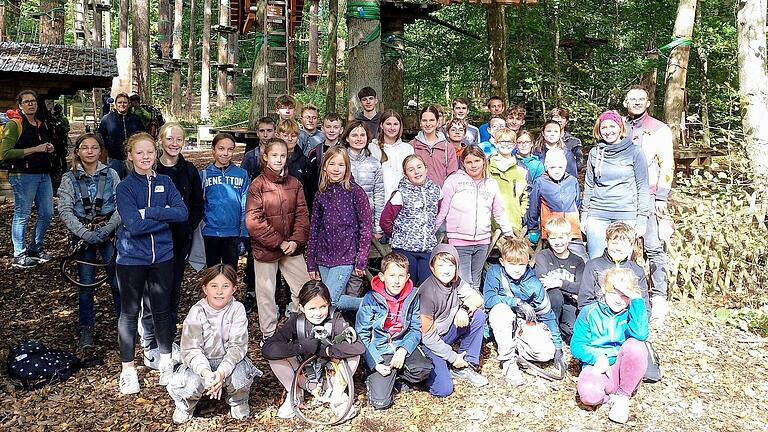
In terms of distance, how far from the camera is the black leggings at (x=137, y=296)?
3879 millimetres

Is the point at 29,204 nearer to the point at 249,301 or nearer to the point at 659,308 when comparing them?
the point at 249,301

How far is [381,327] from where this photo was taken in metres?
3.94

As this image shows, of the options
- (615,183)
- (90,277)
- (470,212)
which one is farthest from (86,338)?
(615,183)

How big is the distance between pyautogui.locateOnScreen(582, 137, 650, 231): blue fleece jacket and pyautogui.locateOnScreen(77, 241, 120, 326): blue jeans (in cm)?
Answer: 361

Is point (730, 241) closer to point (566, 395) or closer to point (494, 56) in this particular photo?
point (566, 395)

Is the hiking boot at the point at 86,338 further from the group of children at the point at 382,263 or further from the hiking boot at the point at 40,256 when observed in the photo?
the hiking boot at the point at 40,256

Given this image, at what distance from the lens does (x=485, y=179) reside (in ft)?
15.6

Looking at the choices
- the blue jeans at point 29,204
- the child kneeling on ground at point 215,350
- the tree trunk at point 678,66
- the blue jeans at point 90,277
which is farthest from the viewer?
the tree trunk at point 678,66

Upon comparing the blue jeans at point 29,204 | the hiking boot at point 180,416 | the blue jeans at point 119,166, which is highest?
the blue jeans at point 119,166

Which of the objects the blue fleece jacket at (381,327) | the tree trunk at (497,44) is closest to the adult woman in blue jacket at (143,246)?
the blue fleece jacket at (381,327)

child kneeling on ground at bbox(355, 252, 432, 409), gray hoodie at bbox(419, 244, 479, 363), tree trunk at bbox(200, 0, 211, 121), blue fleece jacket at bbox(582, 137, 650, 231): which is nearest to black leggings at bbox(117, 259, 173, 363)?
child kneeling on ground at bbox(355, 252, 432, 409)

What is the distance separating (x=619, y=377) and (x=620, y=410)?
0.20m

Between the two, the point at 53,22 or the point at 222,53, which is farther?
the point at 222,53

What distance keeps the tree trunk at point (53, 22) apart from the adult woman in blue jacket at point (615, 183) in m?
11.0
